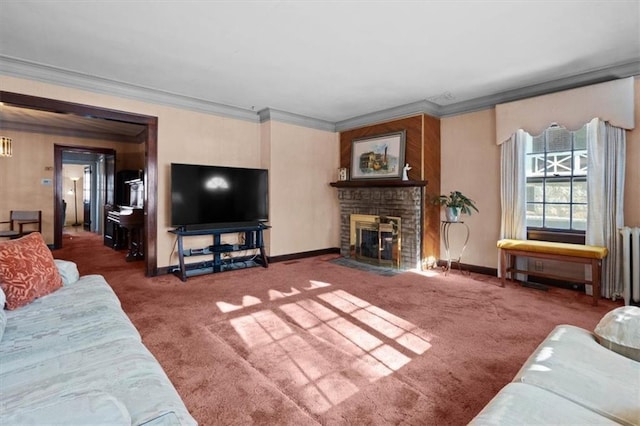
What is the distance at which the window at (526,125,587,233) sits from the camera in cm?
387

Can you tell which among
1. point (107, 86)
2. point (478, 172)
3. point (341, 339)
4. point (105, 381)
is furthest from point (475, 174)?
point (107, 86)

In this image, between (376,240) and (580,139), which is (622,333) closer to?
(580,139)

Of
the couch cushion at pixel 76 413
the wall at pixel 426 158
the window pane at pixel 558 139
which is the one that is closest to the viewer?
the couch cushion at pixel 76 413

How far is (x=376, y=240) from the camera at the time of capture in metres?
5.42

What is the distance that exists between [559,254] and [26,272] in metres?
4.70

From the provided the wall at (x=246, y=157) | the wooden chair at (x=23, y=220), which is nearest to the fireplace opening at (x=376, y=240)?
the wall at (x=246, y=157)

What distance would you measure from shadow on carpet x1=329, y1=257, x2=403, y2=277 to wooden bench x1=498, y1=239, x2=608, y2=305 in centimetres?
142

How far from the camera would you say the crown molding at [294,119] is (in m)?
5.27

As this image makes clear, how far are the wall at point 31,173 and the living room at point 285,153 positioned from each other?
0.05ft

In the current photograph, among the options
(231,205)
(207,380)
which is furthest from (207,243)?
(207,380)

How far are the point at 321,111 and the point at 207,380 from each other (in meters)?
4.45

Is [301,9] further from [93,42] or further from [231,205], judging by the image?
[231,205]

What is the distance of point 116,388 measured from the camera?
111 cm

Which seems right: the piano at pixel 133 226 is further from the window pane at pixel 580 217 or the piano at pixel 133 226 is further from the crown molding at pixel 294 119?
the window pane at pixel 580 217
